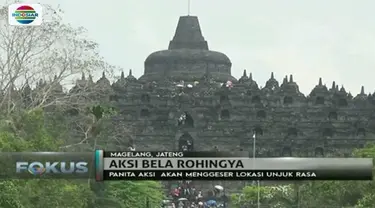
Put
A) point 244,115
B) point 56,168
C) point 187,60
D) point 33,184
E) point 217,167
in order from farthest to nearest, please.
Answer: point 187,60, point 244,115, point 33,184, point 56,168, point 217,167

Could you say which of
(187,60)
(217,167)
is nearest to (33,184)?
(217,167)

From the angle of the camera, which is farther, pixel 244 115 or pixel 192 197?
pixel 244 115

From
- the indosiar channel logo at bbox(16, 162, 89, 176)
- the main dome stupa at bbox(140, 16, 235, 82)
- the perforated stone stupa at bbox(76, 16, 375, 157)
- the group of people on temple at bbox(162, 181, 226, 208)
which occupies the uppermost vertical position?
the main dome stupa at bbox(140, 16, 235, 82)

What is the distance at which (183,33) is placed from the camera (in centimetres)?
13600

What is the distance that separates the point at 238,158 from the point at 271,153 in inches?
3295

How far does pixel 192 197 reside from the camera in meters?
98.2

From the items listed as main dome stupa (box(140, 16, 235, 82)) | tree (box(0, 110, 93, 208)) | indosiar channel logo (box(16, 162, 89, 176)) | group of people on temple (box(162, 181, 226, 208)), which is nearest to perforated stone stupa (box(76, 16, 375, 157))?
main dome stupa (box(140, 16, 235, 82))

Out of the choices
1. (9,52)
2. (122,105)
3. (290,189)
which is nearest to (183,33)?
(122,105)

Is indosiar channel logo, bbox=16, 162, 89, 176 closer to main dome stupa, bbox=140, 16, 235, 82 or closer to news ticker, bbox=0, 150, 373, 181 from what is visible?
news ticker, bbox=0, 150, 373, 181

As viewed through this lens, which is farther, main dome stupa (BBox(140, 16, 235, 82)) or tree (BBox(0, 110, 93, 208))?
main dome stupa (BBox(140, 16, 235, 82))

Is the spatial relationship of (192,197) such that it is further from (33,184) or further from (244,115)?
(33,184)

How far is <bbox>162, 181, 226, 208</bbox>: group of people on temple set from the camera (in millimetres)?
89938

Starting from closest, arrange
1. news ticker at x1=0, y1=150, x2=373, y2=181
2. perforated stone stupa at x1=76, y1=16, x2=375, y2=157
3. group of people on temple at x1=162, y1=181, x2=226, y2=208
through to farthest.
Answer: news ticker at x1=0, y1=150, x2=373, y2=181
group of people on temple at x1=162, y1=181, x2=226, y2=208
perforated stone stupa at x1=76, y1=16, x2=375, y2=157

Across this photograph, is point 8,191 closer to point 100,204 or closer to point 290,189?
point 100,204
